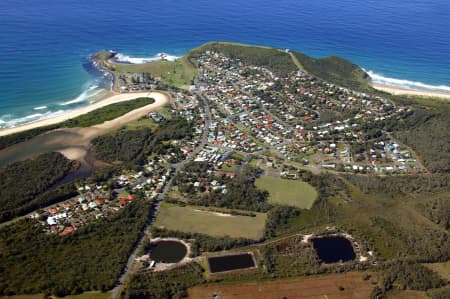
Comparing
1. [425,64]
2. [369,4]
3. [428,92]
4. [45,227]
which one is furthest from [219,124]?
[369,4]

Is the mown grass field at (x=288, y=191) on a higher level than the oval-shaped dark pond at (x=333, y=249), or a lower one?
higher

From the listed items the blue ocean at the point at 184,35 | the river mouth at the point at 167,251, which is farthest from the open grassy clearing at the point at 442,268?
the blue ocean at the point at 184,35

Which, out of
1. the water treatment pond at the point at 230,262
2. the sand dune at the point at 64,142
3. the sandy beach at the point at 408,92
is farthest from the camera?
the sandy beach at the point at 408,92

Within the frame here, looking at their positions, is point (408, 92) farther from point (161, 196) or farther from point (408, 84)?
point (161, 196)

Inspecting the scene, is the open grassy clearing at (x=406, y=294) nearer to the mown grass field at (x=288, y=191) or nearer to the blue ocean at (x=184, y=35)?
the mown grass field at (x=288, y=191)

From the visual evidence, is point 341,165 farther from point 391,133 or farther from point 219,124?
point 219,124

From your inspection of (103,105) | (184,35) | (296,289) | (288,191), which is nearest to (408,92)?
(288,191)
